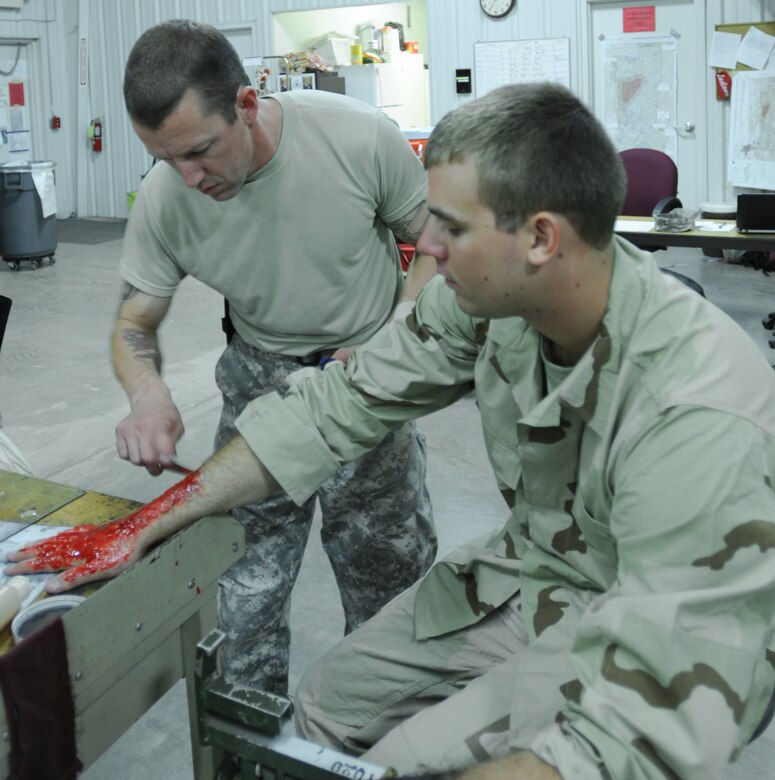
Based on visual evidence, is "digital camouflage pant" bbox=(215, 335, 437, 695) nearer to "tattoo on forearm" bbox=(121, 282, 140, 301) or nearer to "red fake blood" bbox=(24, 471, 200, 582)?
"tattoo on forearm" bbox=(121, 282, 140, 301)

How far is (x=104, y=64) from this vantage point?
9898mm

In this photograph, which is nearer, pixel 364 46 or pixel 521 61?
pixel 521 61

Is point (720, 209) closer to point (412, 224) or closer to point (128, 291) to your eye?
point (412, 224)

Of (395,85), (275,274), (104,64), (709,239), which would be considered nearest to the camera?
(275,274)

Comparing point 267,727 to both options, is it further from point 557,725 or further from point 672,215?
point 672,215

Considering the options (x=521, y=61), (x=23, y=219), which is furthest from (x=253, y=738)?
(x=521, y=61)

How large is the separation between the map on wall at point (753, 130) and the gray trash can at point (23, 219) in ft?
17.3

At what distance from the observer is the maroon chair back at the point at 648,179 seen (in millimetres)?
5539

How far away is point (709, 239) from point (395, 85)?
16.3 feet

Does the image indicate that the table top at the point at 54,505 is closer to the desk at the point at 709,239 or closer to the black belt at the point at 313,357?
the black belt at the point at 313,357

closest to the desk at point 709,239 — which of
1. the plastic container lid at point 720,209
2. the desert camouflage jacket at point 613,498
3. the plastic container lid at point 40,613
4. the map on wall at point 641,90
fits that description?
the plastic container lid at point 720,209

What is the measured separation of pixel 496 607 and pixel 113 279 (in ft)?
20.9

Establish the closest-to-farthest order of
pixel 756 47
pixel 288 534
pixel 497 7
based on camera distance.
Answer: pixel 288 534, pixel 756 47, pixel 497 7

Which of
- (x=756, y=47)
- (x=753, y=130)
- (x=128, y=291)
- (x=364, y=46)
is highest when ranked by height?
(x=364, y=46)
